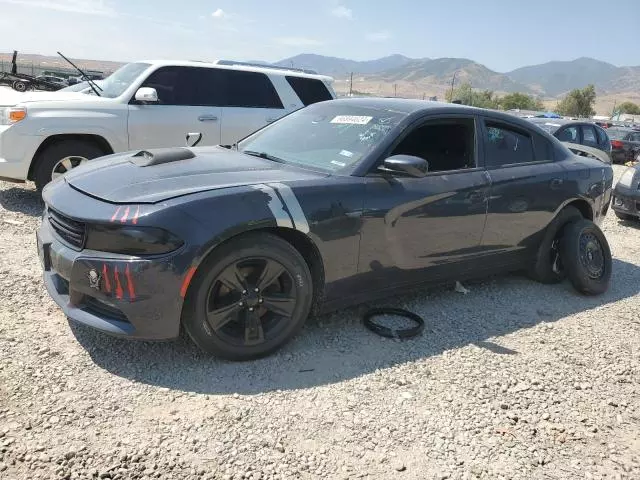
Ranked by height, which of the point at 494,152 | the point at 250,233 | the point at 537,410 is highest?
the point at 494,152

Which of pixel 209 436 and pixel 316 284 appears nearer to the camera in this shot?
pixel 209 436

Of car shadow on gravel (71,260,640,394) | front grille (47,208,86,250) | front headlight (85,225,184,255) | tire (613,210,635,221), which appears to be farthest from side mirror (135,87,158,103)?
tire (613,210,635,221)

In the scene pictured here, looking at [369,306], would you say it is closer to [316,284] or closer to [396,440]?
[316,284]

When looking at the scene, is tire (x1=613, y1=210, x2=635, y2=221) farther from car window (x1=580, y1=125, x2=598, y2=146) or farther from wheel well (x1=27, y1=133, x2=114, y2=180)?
wheel well (x1=27, y1=133, x2=114, y2=180)

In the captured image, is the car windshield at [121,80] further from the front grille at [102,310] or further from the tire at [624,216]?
the tire at [624,216]


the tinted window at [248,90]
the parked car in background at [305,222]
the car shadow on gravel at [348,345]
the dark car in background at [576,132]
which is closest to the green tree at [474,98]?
the dark car in background at [576,132]

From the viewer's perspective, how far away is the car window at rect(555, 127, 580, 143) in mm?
12289

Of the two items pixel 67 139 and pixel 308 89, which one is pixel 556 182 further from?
pixel 67 139

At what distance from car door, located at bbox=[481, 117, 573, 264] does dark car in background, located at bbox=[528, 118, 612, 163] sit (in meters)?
7.68

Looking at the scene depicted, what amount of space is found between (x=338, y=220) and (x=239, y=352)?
Result: 1002 mm

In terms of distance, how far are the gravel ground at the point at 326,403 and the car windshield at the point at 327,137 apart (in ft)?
3.83

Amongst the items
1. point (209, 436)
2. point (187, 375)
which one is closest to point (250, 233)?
point (187, 375)

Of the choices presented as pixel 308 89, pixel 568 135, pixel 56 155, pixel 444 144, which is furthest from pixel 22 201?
pixel 568 135

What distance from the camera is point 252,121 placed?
24.7ft
